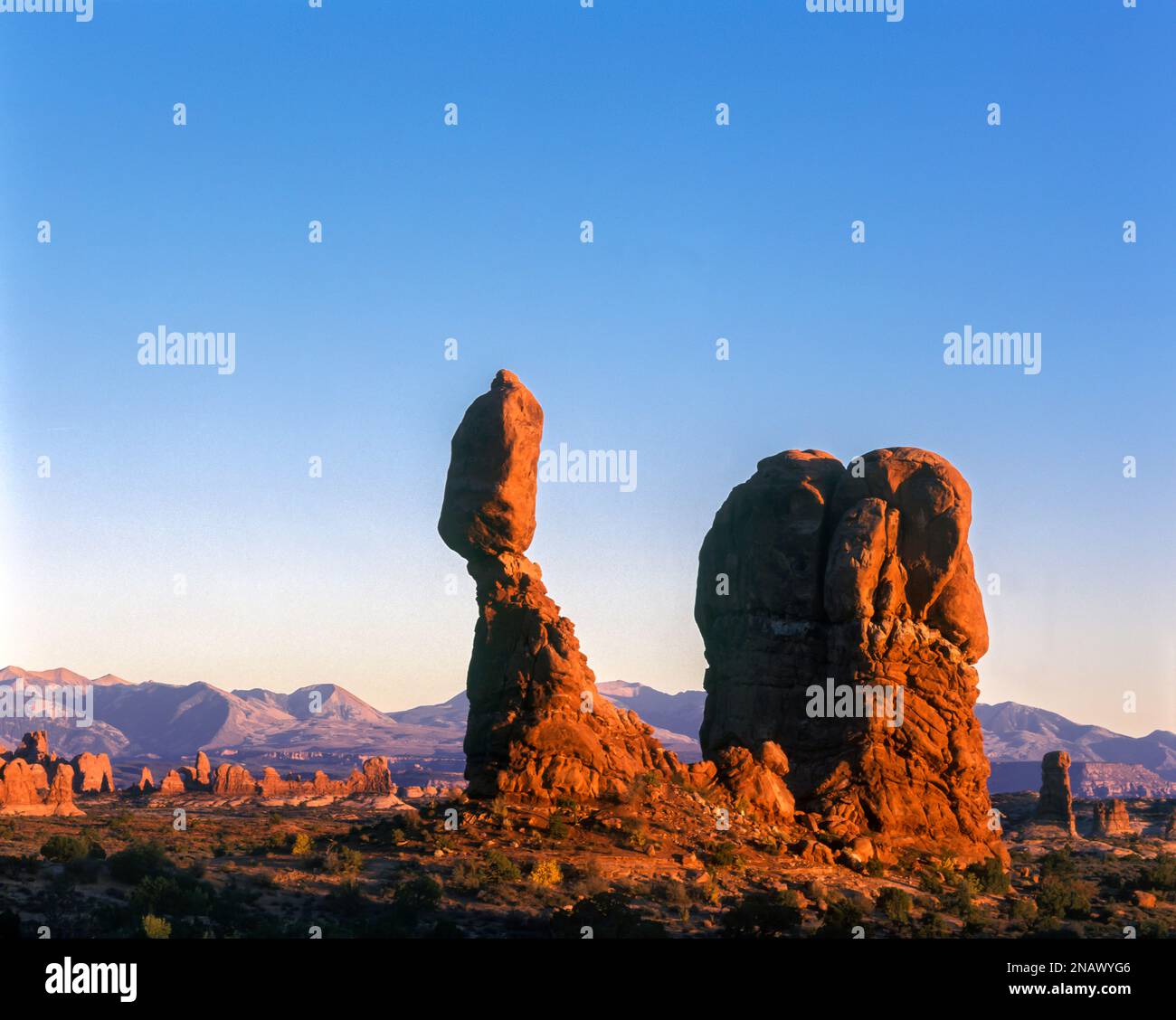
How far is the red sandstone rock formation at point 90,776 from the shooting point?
9931 cm

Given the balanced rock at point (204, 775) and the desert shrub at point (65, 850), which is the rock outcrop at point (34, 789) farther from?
the desert shrub at point (65, 850)

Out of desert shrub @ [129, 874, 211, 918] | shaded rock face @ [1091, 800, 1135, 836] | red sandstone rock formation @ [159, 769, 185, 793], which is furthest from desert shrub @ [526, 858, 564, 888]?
red sandstone rock formation @ [159, 769, 185, 793]

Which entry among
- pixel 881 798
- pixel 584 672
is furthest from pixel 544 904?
pixel 881 798

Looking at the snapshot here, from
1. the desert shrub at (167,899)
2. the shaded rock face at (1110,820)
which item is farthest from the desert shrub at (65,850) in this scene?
the shaded rock face at (1110,820)

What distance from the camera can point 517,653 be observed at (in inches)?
1655

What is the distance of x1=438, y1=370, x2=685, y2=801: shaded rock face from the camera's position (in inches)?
1606

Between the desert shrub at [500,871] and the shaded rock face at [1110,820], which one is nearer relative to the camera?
the desert shrub at [500,871]

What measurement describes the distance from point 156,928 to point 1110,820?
2568 inches

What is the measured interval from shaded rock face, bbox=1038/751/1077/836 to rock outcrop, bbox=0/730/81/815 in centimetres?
5288

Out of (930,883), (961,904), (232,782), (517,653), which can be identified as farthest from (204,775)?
(961,904)

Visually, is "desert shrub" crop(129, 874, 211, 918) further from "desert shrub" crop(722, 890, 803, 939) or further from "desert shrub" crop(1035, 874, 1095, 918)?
"desert shrub" crop(1035, 874, 1095, 918)

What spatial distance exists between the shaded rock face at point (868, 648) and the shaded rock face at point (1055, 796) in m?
29.3
